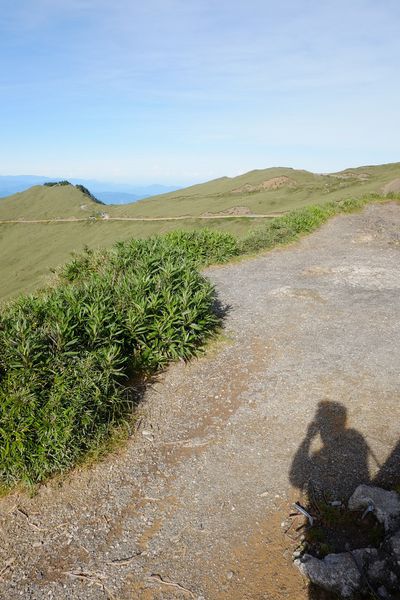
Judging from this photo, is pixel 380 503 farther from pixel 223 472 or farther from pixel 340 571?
pixel 223 472

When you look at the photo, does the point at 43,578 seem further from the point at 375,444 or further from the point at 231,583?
the point at 375,444

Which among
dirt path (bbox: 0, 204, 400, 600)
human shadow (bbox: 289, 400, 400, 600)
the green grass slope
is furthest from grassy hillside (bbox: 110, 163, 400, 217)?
human shadow (bbox: 289, 400, 400, 600)

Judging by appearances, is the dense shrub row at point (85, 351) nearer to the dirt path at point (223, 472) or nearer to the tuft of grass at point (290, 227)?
the dirt path at point (223, 472)

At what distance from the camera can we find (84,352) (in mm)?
6625

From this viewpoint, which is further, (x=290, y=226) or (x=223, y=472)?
(x=290, y=226)

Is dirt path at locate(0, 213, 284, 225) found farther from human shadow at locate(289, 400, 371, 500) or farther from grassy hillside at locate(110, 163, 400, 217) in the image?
human shadow at locate(289, 400, 371, 500)

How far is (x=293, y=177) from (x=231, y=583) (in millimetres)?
97829

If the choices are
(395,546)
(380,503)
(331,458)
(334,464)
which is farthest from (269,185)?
(395,546)

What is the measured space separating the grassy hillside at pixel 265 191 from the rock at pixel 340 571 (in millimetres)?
64476

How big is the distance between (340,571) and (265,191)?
3582 inches

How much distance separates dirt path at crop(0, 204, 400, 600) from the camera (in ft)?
14.6

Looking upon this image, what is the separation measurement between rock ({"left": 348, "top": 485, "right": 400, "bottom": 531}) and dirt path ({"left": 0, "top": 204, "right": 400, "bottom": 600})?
17.3 inches

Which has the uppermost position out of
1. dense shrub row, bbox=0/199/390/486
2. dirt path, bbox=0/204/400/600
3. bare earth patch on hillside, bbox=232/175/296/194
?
bare earth patch on hillside, bbox=232/175/296/194

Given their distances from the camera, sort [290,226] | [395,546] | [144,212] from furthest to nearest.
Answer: [144,212] < [290,226] < [395,546]
